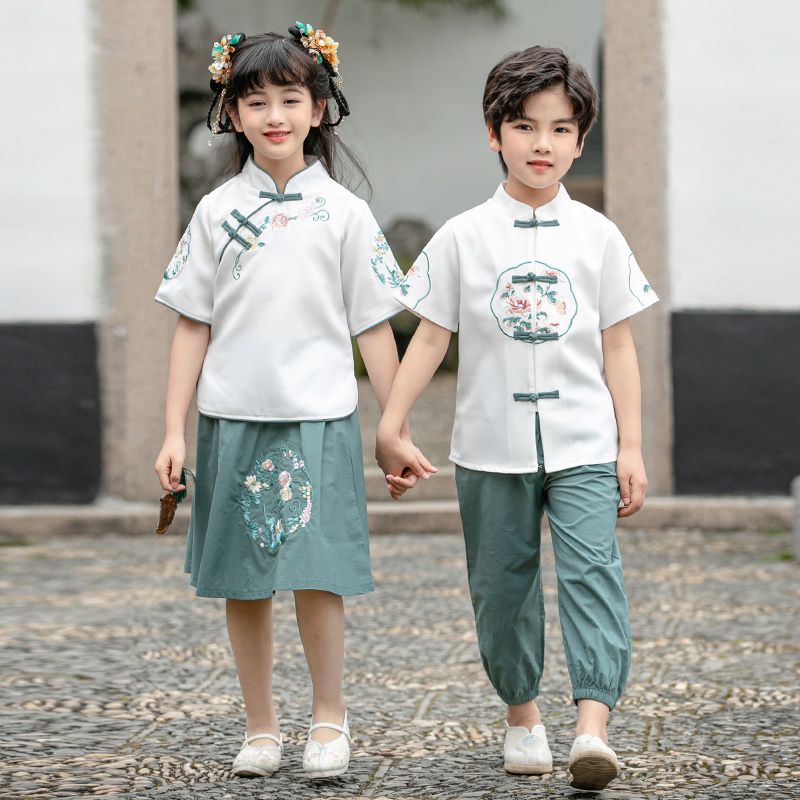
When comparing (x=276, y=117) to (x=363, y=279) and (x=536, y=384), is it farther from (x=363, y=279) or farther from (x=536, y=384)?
(x=536, y=384)

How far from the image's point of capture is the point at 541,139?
2.92 metres

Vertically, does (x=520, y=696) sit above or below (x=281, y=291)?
below

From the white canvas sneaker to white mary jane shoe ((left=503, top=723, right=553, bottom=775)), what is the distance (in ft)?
0.78

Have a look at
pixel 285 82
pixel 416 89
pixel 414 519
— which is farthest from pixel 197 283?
pixel 416 89

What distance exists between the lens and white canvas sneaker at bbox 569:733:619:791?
9.11 ft

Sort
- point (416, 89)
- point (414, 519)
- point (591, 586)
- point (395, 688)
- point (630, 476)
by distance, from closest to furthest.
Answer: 1. point (591, 586)
2. point (630, 476)
3. point (395, 688)
4. point (414, 519)
5. point (416, 89)

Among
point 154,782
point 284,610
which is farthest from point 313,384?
point 284,610

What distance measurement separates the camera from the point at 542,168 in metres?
2.95

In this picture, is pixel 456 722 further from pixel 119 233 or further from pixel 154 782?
pixel 119 233

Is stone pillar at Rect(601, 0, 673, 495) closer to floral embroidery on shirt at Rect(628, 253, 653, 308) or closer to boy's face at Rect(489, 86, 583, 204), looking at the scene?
floral embroidery on shirt at Rect(628, 253, 653, 308)

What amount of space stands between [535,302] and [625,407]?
276 millimetres

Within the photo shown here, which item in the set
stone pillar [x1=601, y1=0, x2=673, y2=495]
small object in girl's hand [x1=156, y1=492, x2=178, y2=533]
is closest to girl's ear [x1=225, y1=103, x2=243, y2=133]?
small object in girl's hand [x1=156, y1=492, x2=178, y2=533]

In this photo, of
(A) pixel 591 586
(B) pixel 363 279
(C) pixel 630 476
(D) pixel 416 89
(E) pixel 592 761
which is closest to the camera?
(E) pixel 592 761

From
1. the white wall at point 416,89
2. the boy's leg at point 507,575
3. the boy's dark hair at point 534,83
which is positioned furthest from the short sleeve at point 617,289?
the white wall at point 416,89
